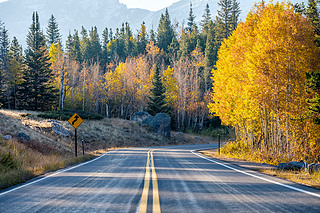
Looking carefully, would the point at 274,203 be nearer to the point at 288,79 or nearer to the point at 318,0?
the point at 288,79

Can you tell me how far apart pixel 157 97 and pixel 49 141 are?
2512 centimetres

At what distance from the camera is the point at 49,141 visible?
21031mm

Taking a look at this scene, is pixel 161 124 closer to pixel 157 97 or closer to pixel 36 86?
pixel 157 97

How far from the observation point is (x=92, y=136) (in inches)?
1212

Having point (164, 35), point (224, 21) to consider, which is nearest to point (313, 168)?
point (224, 21)

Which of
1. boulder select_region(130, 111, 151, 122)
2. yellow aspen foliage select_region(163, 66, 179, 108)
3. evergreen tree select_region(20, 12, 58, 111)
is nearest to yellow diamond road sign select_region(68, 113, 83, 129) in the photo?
boulder select_region(130, 111, 151, 122)

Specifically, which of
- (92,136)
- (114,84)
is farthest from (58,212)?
(114,84)

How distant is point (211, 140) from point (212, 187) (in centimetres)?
3893

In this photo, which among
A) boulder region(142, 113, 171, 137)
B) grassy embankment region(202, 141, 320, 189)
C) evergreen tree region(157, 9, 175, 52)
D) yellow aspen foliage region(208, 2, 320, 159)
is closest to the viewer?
grassy embankment region(202, 141, 320, 189)

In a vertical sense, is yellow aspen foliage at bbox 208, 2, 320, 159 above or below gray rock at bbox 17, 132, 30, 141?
above

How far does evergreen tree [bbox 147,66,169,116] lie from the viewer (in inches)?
1703

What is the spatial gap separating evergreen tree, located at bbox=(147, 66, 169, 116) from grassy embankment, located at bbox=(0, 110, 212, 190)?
5759 mm

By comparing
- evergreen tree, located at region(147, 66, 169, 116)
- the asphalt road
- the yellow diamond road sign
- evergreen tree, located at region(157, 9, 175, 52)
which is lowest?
the asphalt road

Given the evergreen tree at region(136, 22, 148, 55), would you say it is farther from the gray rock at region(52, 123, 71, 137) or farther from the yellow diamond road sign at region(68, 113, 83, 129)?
the yellow diamond road sign at region(68, 113, 83, 129)
